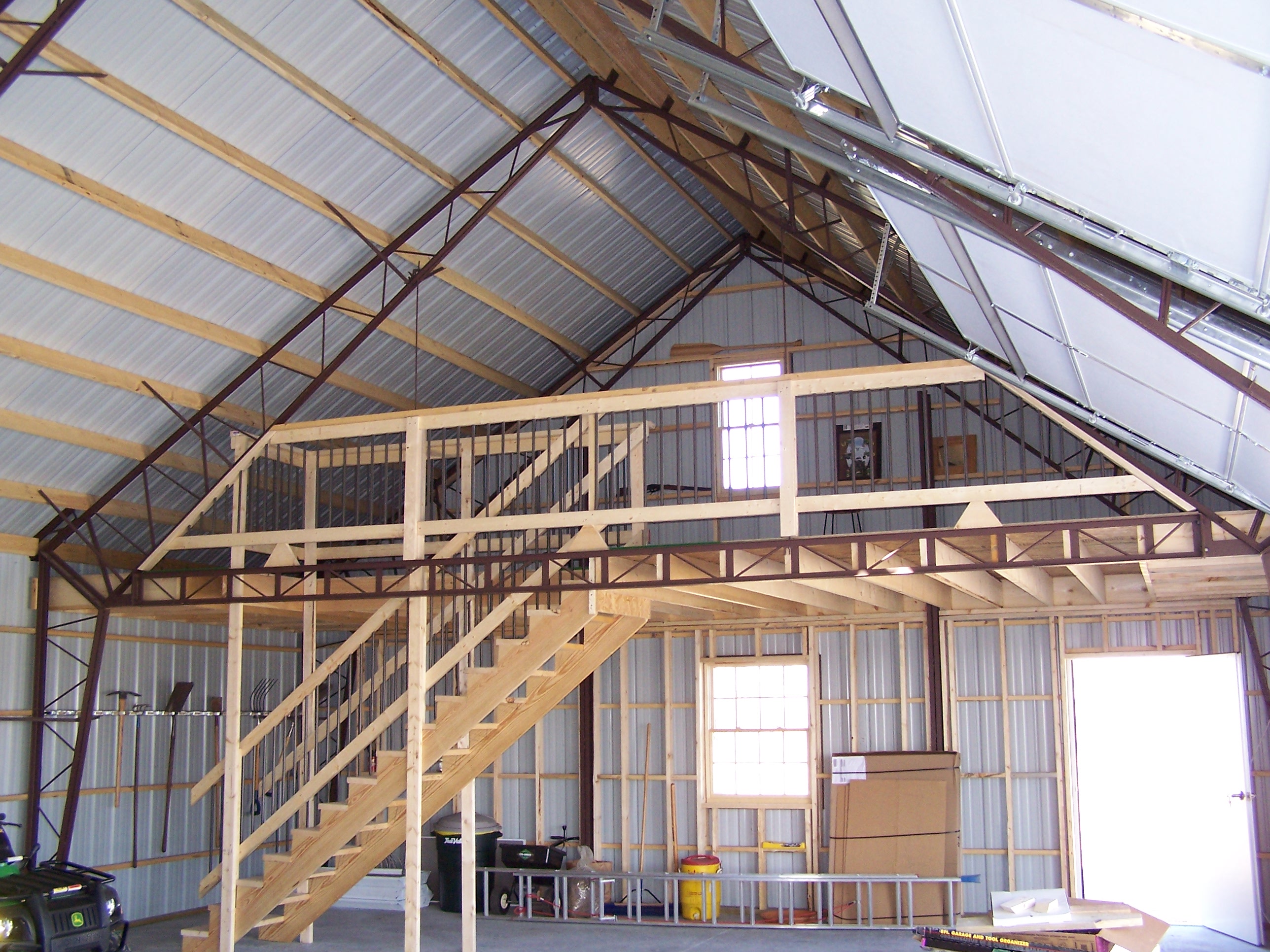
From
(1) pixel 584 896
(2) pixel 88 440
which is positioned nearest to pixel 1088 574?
(1) pixel 584 896

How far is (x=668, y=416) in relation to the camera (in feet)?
64.2

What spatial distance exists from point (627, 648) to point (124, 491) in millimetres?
7865

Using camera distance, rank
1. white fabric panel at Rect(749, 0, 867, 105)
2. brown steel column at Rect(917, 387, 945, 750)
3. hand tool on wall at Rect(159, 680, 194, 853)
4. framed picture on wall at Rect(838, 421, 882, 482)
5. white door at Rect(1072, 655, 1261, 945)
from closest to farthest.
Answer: white fabric panel at Rect(749, 0, 867, 105) → white door at Rect(1072, 655, 1261, 945) → hand tool on wall at Rect(159, 680, 194, 853) → brown steel column at Rect(917, 387, 945, 750) → framed picture on wall at Rect(838, 421, 882, 482)

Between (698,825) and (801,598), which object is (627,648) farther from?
(801,598)

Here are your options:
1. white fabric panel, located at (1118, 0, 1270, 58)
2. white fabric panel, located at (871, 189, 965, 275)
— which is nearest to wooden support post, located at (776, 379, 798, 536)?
white fabric panel, located at (871, 189, 965, 275)

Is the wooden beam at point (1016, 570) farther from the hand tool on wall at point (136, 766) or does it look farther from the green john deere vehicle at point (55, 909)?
the hand tool on wall at point (136, 766)

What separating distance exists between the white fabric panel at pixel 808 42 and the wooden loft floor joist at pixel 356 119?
5.87 m

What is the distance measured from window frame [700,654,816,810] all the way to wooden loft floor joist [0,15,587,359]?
22.1 feet

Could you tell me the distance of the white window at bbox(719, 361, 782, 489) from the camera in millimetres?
18634

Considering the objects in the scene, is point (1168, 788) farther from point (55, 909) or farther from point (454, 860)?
point (55, 909)

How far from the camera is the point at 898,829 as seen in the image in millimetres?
16203

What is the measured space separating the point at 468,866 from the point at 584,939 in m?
2.31

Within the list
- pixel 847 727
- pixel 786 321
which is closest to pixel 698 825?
pixel 847 727

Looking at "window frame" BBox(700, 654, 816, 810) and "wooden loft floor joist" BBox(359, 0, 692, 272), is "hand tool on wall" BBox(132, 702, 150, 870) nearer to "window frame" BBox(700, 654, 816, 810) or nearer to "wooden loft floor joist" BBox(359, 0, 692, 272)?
"window frame" BBox(700, 654, 816, 810)
